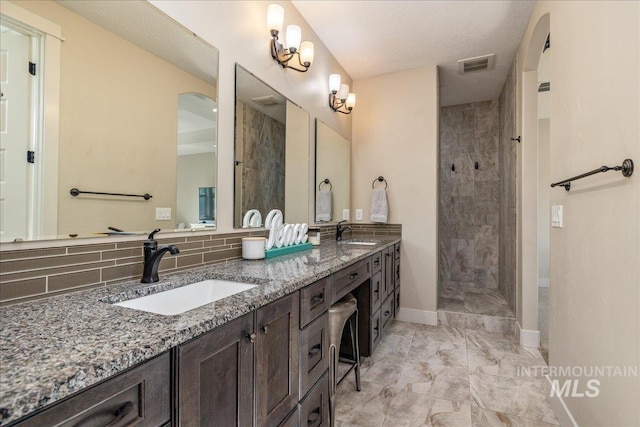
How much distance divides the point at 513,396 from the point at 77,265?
2.39 metres

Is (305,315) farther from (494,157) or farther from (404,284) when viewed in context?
(494,157)

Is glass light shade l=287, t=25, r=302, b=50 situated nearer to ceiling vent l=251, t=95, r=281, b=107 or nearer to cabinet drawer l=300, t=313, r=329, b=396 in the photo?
ceiling vent l=251, t=95, r=281, b=107

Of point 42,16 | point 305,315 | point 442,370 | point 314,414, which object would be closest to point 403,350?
point 442,370

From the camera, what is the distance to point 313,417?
1337 millimetres

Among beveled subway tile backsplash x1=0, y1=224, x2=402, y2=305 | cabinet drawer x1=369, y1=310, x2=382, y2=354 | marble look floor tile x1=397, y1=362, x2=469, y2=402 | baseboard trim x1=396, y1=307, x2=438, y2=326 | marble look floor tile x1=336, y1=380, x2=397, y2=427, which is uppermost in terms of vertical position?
beveled subway tile backsplash x1=0, y1=224, x2=402, y2=305

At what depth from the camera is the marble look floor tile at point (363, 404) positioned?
1700 millimetres

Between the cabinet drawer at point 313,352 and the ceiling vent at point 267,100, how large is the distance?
135 centimetres

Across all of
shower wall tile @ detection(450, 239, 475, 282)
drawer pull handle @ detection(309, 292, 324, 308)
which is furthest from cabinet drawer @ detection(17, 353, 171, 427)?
shower wall tile @ detection(450, 239, 475, 282)

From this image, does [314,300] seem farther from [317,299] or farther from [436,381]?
[436,381]

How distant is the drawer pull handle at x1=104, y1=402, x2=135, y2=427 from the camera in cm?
57

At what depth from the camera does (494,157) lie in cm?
427

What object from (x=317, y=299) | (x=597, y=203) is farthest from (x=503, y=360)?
(x=317, y=299)

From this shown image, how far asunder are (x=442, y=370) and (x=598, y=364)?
1166 mm

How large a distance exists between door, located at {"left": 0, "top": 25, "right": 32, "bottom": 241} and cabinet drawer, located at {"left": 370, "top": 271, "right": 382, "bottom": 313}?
6.31ft
